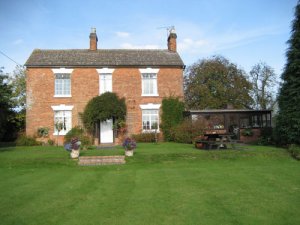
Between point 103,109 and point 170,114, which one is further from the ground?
point 103,109

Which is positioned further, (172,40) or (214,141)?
(172,40)

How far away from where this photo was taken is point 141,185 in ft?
28.9

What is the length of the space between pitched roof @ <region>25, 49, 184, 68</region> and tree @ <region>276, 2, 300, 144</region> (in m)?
8.39

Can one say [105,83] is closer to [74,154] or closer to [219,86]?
[74,154]

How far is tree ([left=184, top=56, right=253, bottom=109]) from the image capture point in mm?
37719

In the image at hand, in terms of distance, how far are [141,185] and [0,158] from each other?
27.9 feet

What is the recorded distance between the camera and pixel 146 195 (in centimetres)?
758

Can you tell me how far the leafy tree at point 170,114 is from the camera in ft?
76.7

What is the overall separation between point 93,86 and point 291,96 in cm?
1397

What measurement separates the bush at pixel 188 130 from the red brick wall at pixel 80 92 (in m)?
3.09

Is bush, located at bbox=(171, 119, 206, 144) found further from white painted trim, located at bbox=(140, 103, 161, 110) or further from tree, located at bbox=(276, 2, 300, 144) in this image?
tree, located at bbox=(276, 2, 300, 144)

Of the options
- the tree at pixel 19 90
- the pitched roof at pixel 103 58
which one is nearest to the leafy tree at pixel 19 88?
the tree at pixel 19 90

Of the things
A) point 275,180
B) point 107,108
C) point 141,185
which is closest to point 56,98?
point 107,108

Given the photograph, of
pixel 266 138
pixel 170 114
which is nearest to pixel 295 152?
pixel 266 138
